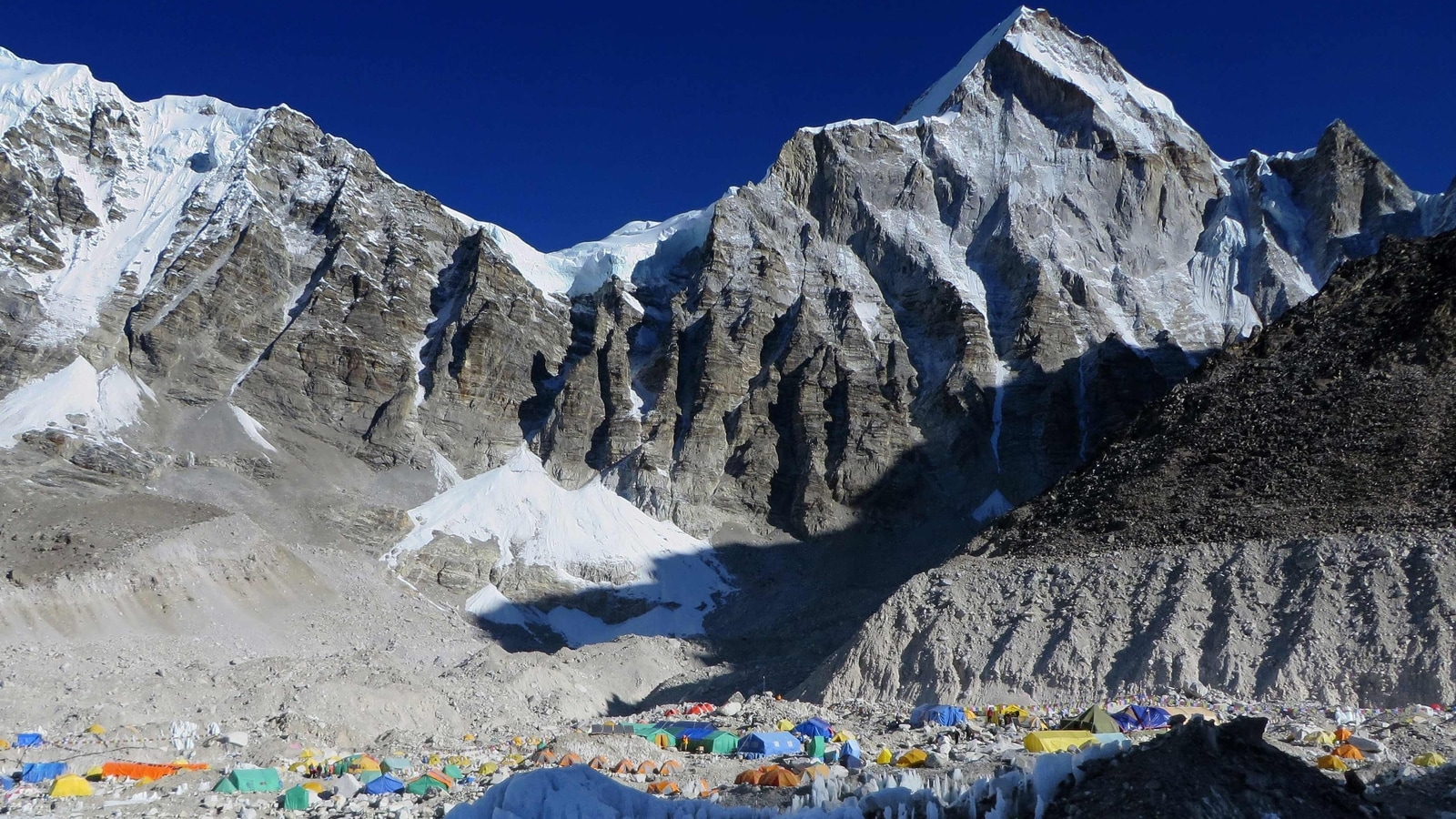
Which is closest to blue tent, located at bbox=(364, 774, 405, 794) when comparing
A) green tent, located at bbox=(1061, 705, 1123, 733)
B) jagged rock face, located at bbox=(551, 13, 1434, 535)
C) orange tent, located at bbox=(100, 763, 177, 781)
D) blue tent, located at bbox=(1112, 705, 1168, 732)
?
orange tent, located at bbox=(100, 763, 177, 781)

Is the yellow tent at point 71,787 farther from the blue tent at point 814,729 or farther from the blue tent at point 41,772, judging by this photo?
the blue tent at point 814,729

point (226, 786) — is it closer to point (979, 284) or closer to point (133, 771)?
point (133, 771)

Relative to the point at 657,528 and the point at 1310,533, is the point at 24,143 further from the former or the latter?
the point at 1310,533

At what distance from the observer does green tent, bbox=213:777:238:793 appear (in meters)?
24.7

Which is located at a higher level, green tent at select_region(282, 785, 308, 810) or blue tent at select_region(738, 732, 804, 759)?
blue tent at select_region(738, 732, 804, 759)

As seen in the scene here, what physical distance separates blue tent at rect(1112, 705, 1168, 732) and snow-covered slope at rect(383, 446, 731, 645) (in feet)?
163

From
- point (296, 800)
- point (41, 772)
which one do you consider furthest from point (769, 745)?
Result: point (41, 772)

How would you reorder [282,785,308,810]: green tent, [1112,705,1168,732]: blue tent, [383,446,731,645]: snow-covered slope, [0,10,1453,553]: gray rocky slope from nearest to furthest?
[282,785,308,810]: green tent, [1112,705,1168,732]: blue tent, [383,446,731,645]: snow-covered slope, [0,10,1453,553]: gray rocky slope

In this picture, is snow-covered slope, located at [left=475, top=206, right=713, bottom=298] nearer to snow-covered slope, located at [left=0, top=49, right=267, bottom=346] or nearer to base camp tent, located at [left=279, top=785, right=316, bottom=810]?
snow-covered slope, located at [left=0, top=49, right=267, bottom=346]

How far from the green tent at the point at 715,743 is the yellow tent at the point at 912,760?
7.19m

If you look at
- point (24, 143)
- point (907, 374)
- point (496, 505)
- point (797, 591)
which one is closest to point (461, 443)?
point (496, 505)

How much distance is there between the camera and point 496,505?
88000mm

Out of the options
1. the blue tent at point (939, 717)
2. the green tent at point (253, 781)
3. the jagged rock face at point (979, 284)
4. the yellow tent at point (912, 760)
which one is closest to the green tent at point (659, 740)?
the blue tent at point (939, 717)

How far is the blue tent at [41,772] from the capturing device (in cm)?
2626
